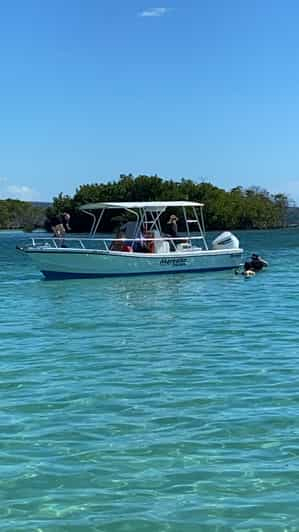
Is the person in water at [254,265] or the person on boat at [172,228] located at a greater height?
the person on boat at [172,228]

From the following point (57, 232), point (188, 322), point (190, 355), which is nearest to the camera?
point (190, 355)

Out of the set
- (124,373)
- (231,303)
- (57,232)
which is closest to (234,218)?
(57,232)

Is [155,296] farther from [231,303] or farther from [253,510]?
[253,510]

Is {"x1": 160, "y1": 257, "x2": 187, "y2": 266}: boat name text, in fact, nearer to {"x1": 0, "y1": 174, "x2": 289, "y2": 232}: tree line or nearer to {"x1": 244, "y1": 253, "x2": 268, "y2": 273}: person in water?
{"x1": 244, "y1": 253, "x2": 268, "y2": 273}: person in water

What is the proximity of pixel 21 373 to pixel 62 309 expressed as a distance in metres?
9.11

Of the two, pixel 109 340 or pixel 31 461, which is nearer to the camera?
pixel 31 461

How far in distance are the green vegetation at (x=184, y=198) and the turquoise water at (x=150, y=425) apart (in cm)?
A: 11020

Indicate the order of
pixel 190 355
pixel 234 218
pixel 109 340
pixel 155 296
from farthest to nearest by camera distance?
pixel 234 218 → pixel 155 296 → pixel 109 340 → pixel 190 355

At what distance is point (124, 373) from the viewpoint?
37.5 ft

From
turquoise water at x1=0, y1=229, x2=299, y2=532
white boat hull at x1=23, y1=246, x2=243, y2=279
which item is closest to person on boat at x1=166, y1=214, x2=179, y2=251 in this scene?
white boat hull at x1=23, y1=246, x2=243, y2=279

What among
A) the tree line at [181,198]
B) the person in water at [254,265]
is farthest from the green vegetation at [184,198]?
the person in water at [254,265]

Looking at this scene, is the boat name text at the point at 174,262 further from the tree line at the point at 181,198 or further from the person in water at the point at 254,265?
the tree line at the point at 181,198

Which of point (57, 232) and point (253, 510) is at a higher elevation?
point (57, 232)

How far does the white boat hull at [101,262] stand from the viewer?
2902cm
